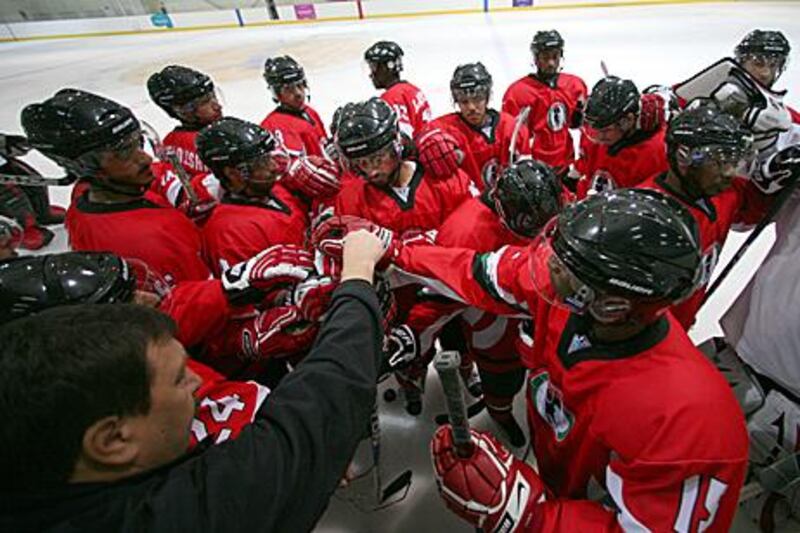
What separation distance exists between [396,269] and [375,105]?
0.63 metres

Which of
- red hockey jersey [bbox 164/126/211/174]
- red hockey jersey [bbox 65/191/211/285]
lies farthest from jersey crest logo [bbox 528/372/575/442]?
red hockey jersey [bbox 164/126/211/174]

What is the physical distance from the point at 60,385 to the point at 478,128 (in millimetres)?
2245

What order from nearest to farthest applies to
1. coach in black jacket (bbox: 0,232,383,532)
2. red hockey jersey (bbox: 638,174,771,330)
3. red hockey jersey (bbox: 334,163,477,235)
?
coach in black jacket (bbox: 0,232,383,532)
red hockey jersey (bbox: 638,174,771,330)
red hockey jersey (bbox: 334,163,477,235)

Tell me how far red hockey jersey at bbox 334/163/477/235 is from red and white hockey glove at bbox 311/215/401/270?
41 cm

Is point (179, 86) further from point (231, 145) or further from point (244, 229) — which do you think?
point (244, 229)

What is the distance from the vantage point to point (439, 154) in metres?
1.63

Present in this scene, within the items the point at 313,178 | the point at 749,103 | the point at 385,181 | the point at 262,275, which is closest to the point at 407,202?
the point at 385,181

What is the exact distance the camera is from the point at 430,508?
1434 mm

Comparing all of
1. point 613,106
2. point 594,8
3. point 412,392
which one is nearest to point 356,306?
point 412,392

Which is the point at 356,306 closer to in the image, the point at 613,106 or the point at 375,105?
the point at 375,105

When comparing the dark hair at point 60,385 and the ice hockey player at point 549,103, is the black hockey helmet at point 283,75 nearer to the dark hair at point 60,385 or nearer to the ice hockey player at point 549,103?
the ice hockey player at point 549,103

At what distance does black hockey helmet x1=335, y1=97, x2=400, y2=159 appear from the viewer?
1.46m

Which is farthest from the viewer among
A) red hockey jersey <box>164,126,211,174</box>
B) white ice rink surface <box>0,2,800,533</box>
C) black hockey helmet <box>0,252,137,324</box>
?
red hockey jersey <box>164,126,211,174</box>

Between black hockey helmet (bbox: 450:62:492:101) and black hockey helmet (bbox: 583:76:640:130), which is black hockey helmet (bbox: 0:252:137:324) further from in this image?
black hockey helmet (bbox: 450:62:492:101)
